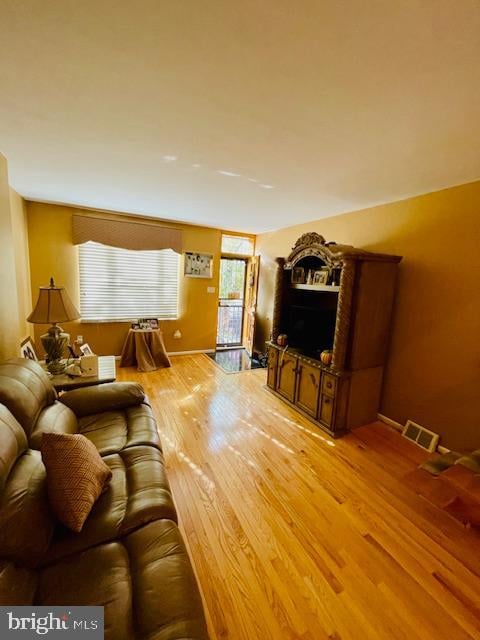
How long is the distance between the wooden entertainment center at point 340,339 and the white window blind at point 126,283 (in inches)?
87.7

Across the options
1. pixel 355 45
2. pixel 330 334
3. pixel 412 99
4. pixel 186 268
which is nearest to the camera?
pixel 355 45

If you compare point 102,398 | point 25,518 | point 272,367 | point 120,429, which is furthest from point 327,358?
point 25,518

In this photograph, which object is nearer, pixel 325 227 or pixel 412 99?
pixel 412 99

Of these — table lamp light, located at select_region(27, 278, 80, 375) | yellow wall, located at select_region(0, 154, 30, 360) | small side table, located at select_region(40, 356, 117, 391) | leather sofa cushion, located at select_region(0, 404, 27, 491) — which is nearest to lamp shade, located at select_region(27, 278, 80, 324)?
table lamp light, located at select_region(27, 278, 80, 375)

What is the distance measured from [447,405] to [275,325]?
1923 mm

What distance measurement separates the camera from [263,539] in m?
1.55

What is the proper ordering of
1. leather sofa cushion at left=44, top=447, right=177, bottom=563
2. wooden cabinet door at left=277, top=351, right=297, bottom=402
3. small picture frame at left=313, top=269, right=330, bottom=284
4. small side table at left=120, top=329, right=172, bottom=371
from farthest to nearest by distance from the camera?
1. small side table at left=120, top=329, right=172, bottom=371
2. wooden cabinet door at left=277, top=351, right=297, bottom=402
3. small picture frame at left=313, top=269, right=330, bottom=284
4. leather sofa cushion at left=44, top=447, right=177, bottom=563

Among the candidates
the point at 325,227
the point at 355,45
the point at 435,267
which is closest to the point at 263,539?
the point at 355,45

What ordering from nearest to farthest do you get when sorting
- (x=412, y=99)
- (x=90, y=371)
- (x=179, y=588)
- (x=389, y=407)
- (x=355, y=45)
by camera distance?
(x=179, y=588) < (x=355, y=45) < (x=412, y=99) < (x=90, y=371) < (x=389, y=407)

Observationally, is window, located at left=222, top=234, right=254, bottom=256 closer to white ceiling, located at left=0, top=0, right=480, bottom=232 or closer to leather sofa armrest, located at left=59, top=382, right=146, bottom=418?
white ceiling, located at left=0, top=0, right=480, bottom=232

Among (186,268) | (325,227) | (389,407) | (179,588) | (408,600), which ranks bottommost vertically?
(408,600)

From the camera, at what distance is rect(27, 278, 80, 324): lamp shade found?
220cm

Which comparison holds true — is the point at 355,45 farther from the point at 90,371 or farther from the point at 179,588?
the point at 90,371

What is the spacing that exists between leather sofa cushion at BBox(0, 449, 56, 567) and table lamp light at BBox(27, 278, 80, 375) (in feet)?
4.51
